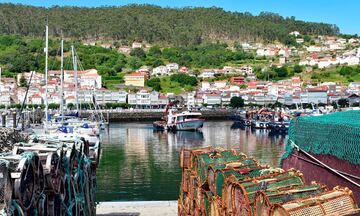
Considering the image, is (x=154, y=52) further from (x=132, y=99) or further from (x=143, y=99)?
Answer: (x=143, y=99)

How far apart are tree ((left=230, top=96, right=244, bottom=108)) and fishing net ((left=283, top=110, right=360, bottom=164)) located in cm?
6986

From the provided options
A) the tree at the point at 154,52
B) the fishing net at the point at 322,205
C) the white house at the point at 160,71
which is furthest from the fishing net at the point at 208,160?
the tree at the point at 154,52

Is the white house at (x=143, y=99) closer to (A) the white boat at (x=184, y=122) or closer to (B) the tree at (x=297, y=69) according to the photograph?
(A) the white boat at (x=184, y=122)

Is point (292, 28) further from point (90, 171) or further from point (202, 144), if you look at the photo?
point (90, 171)

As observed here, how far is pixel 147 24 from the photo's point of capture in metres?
133

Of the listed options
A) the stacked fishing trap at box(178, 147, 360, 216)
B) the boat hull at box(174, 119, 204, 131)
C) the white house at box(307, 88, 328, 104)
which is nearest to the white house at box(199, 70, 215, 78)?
the white house at box(307, 88, 328, 104)

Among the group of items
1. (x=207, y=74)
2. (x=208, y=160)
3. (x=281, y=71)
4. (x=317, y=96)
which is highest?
(x=281, y=71)

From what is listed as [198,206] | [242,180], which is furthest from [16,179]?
[198,206]

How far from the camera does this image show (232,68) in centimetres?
10556

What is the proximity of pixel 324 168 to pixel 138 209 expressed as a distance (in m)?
4.91

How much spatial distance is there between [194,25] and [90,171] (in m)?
133

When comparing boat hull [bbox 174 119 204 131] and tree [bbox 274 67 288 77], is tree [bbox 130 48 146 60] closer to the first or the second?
tree [bbox 274 67 288 77]

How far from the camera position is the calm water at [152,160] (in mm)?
15797

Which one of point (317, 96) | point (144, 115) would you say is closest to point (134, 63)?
point (317, 96)
